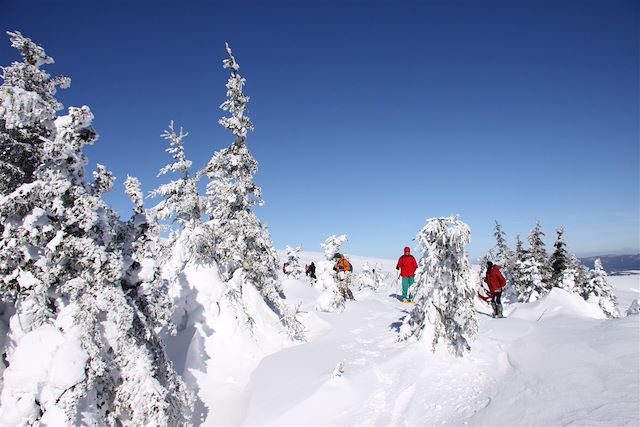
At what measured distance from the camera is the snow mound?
44.2 ft

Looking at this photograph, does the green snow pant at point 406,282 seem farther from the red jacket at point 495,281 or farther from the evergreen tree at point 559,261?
the evergreen tree at point 559,261

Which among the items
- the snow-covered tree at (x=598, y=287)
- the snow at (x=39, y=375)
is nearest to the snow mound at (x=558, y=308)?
the snow at (x=39, y=375)

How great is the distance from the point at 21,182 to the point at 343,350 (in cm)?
979

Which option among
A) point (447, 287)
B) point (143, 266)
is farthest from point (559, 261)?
point (143, 266)

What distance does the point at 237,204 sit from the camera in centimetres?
1471

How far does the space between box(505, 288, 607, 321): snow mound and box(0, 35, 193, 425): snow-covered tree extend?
13.1 m

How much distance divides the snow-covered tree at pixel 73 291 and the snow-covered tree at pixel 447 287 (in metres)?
7.22

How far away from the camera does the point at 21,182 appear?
772cm

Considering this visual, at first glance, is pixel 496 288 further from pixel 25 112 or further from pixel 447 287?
pixel 25 112

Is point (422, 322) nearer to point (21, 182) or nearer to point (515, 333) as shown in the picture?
point (515, 333)

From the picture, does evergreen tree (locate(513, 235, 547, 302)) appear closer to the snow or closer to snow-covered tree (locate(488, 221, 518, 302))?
snow-covered tree (locate(488, 221, 518, 302))

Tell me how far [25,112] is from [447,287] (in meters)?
10.9

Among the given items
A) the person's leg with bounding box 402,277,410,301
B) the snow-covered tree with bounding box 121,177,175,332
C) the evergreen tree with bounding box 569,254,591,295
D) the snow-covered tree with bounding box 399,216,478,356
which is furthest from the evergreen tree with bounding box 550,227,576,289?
the snow-covered tree with bounding box 121,177,175,332

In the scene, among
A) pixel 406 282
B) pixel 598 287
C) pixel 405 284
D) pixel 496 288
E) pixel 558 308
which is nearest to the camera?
pixel 558 308
